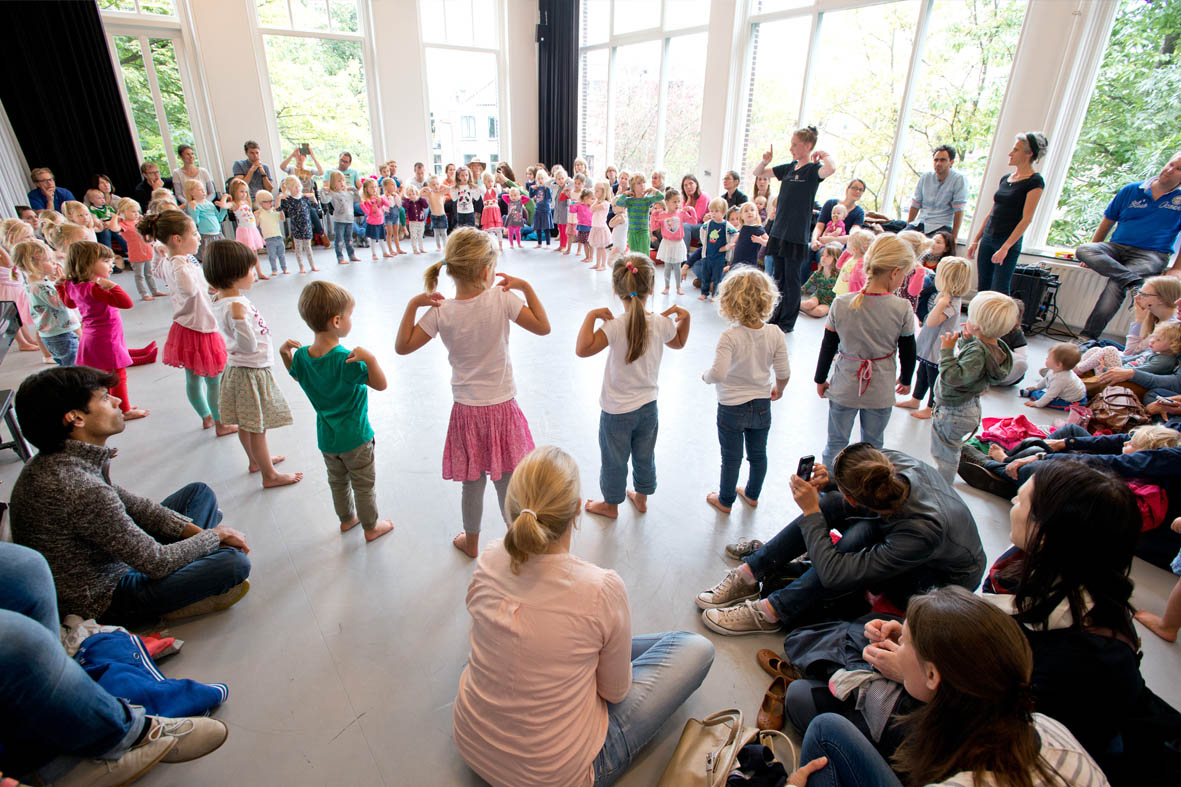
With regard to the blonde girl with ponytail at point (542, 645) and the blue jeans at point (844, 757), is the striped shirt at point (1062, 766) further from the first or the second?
the blonde girl with ponytail at point (542, 645)

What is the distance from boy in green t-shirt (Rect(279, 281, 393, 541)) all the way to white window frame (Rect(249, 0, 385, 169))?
871cm

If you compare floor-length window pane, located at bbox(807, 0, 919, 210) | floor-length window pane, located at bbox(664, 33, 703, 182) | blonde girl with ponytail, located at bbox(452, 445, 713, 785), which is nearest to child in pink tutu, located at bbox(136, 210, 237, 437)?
blonde girl with ponytail, located at bbox(452, 445, 713, 785)

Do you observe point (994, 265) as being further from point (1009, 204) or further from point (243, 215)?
point (243, 215)

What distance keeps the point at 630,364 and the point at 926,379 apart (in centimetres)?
247

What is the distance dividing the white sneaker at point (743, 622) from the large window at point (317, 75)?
10.2m

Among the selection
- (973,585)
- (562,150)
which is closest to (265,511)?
(973,585)

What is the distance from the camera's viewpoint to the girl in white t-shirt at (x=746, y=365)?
237cm

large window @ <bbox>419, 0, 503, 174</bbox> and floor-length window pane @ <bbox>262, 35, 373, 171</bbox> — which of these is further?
large window @ <bbox>419, 0, 503, 174</bbox>

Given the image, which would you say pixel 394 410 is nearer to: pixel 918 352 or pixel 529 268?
pixel 918 352

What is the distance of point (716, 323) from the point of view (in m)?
5.49

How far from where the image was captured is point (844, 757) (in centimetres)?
130

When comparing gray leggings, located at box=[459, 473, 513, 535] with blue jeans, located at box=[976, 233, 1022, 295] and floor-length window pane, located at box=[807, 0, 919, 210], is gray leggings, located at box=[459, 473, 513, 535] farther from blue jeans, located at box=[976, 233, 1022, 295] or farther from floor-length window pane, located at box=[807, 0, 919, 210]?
floor-length window pane, located at box=[807, 0, 919, 210]

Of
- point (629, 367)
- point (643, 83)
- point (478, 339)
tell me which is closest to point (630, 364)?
point (629, 367)

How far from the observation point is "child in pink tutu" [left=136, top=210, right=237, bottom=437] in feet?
9.73
